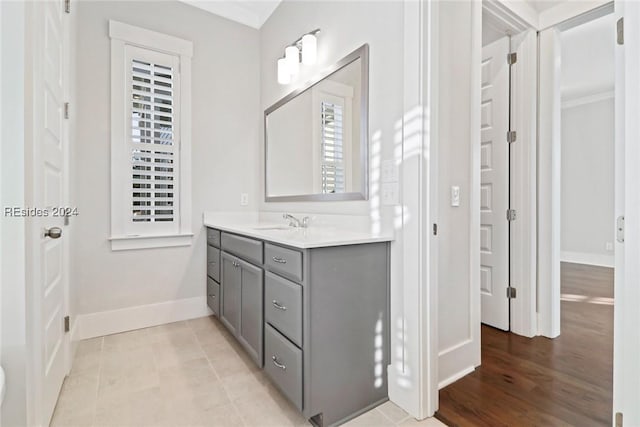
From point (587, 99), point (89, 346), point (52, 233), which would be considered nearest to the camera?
point (52, 233)

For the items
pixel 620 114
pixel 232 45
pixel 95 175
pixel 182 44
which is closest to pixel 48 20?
pixel 95 175

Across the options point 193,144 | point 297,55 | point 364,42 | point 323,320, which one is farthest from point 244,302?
point 297,55

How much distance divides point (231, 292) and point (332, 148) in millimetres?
1243

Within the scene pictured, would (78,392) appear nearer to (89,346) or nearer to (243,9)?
(89,346)

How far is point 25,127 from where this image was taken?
1.13 metres

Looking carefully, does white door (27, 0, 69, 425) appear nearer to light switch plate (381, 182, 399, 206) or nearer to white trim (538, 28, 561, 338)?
light switch plate (381, 182, 399, 206)

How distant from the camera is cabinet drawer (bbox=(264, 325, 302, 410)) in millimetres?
1418

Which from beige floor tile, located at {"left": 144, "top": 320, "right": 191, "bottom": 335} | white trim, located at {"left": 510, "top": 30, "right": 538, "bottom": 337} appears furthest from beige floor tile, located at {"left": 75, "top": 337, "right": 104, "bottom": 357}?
white trim, located at {"left": 510, "top": 30, "right": 538, "bottom": 337}

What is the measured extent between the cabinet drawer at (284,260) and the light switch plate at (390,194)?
0.57 m

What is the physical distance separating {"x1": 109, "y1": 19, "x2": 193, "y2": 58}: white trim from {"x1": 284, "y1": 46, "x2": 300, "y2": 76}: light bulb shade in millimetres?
988

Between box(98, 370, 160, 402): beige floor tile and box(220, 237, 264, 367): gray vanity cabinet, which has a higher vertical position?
box(220, 237, 264, 367): gray vanity cabinet

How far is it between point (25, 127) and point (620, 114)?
2081 mm

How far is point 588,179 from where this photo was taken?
5.16 m

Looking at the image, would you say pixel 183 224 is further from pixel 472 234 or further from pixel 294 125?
pixel 472 234
